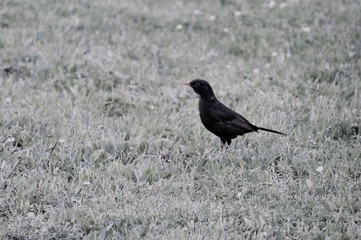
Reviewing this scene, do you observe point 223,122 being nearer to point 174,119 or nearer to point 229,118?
point 229,118

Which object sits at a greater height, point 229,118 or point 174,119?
point 229,118

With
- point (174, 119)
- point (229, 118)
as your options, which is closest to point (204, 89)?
point (229, 118)

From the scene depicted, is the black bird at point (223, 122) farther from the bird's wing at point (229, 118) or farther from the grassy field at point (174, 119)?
the grassy field at point (174, 119)

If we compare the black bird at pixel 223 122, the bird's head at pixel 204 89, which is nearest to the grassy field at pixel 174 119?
the black bird at pixel 223 122

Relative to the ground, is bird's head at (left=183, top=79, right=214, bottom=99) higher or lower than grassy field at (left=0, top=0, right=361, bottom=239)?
higher

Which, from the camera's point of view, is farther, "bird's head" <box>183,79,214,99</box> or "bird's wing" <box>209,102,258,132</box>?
"bird's head" <box>183,79,214,99</box>

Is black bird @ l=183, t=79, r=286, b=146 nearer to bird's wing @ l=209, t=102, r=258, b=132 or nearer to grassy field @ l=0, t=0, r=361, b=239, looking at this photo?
bird's wing @ l=209, t=102, r=258, b=132

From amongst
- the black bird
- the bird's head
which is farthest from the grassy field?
the bird's head

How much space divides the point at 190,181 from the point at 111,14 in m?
5.37

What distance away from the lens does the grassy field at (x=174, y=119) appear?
4809 mm

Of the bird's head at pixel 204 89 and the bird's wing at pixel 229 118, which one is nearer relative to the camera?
the bird's wing at pixel 229 118

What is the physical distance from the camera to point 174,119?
22.7ft

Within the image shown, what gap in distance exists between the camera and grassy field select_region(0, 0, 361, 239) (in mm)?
4809

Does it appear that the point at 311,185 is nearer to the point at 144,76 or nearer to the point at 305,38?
the point at 144,76
